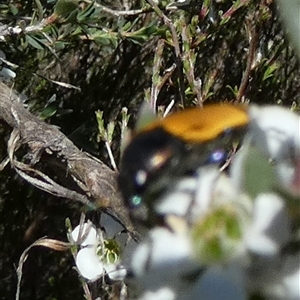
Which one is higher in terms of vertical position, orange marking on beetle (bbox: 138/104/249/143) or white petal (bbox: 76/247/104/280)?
orange marking on beetle (bbox: 138/104/249/143)

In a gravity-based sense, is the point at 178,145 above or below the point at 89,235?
above

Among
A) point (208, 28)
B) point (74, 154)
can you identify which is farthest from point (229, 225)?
point (208, 28)

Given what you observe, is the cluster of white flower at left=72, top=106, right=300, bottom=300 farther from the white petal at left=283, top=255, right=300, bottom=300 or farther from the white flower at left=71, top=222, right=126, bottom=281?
the white flower at left=71, top=222, right=126, bottom=281

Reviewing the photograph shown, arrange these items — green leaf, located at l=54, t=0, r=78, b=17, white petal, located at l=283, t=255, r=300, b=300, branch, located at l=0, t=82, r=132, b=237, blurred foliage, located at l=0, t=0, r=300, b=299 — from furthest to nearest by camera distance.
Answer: blurred foliage, located at l=0, t=0, r=300, b=299, green leaf, located at l=54, t=0, r=78, b=17, branch, located at l=0, t=82, r=132, b=237, white petal, located at l=283, t=255, r=300, b=300

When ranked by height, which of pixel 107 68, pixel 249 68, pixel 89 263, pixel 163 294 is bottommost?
pixel 107 68

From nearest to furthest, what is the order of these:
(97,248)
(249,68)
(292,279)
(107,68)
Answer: (292,279), (97,248), (249,68), (107,68)

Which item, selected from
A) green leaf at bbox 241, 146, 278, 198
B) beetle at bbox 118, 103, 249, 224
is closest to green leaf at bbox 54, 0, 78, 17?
beetle at bbox 118, 103, 249, 224

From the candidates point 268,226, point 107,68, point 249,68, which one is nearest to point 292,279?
point 268,226

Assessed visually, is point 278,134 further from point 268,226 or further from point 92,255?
point 92,255
